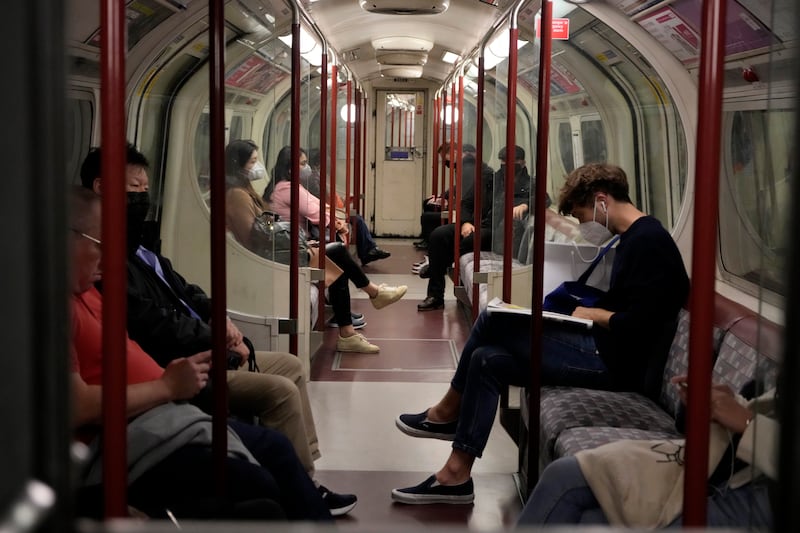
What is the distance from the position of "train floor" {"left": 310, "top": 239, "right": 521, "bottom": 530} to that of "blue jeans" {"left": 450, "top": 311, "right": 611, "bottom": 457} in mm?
291

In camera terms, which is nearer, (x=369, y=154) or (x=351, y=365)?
(x=351, y=365)

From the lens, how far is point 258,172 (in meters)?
4.62

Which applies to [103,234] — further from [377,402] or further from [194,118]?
[377,402]

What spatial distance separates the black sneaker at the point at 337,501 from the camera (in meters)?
3.41

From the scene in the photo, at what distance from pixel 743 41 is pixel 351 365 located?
11.0 feet

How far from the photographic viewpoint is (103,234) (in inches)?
60.2

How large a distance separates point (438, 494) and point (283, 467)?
102 centimetres

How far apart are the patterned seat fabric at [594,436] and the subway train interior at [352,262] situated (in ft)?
0.05

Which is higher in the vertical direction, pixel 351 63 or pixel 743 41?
pixel 351 63

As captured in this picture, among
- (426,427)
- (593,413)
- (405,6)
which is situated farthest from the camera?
(405,6)

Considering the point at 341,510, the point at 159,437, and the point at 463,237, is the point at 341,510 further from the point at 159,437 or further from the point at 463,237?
the point at 463,237

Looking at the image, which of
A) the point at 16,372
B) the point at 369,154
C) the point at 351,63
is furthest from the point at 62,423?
the point at 369,154

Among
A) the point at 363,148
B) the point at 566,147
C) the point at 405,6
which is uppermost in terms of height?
the point at 405,6

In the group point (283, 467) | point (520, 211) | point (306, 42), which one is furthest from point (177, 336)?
point (306, 42)
